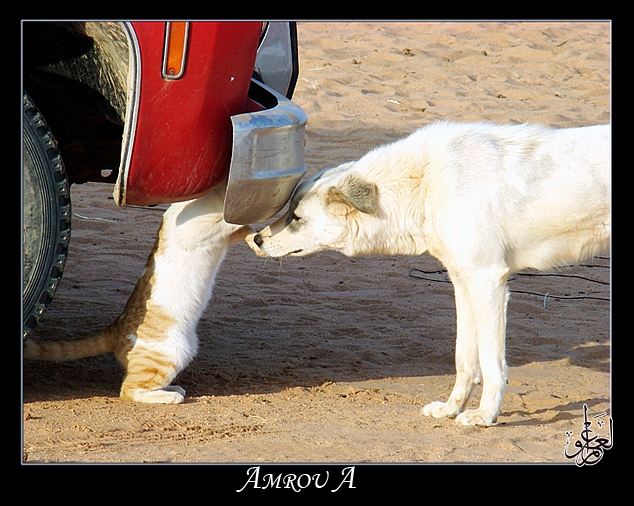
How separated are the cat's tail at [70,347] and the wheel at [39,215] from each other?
2.75 feet

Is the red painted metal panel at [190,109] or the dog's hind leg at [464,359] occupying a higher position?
the red painted metal panel at [190,109]

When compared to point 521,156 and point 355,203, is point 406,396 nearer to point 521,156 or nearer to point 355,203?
point 355,203

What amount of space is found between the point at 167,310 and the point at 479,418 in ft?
6.67

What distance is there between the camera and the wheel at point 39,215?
3.49m

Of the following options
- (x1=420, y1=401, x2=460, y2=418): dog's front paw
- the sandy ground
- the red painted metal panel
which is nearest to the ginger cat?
the sandy ground

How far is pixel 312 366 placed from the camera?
193 inches

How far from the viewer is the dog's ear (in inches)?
158

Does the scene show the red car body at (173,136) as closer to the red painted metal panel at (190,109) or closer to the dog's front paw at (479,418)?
the red painted metal panel at (190,109)

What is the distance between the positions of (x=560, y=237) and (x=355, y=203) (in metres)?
1.18

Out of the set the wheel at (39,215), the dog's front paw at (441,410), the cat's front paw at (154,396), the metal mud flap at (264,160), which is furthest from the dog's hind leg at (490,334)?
the wheel at (39,215)

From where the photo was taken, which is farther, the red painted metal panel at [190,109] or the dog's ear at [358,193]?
the dog's ear at [358,193]

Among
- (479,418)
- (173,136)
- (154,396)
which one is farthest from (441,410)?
(173,136)

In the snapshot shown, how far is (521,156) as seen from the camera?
386 centimetres
